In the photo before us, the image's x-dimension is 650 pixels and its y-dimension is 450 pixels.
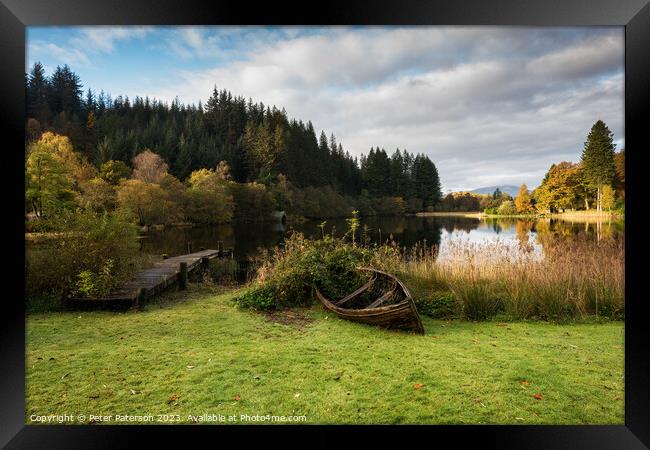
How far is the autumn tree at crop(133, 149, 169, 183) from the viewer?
30.9ft

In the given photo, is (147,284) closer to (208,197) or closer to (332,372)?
(332,372)

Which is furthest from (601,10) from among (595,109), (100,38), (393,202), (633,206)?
(393,202)

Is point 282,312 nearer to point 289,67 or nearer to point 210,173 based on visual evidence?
point 289,67

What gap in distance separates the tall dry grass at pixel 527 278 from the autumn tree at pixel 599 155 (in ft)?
3.13

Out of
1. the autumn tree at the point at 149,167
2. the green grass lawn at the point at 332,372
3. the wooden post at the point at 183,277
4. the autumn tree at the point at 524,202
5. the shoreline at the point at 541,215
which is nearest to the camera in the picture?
the green grass lawn at the point at 332,372

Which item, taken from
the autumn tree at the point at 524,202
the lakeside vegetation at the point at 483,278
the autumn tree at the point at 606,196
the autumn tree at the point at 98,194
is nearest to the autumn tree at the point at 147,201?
the autumn tree at the point at 98,194

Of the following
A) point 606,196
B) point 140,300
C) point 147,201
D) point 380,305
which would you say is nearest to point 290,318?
point 380,305

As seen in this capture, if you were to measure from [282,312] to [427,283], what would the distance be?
2500mm

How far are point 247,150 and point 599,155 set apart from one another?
9852 millimetres

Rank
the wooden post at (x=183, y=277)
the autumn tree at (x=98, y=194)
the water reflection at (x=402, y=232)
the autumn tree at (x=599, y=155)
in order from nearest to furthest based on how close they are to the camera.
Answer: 1. the autumn tree at (x=599, y=155)
2. the water reflection at (x=402, y=232)
3. the autumn tree at (x=98, y=194)
4. the wooden post at (x=183, y=277)

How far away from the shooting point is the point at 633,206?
6.46ft

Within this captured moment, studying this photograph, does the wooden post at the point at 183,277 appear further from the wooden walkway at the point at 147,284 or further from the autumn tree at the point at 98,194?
the autumn tree at the point at 98,194

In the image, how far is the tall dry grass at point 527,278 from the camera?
4.36m

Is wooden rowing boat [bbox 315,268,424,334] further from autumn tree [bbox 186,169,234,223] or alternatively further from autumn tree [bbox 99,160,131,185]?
autumn tree [bbox 186,169,234,223]
